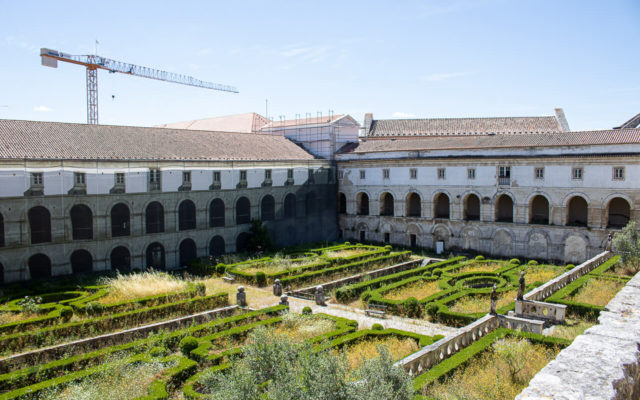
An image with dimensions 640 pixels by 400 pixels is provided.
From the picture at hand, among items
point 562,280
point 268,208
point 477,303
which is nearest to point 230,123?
point 268,208

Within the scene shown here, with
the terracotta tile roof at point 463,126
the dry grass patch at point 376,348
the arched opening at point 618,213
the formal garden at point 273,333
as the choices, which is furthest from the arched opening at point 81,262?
the arched opening at point 618,213

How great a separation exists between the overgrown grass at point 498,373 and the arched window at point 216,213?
25004 millimetres

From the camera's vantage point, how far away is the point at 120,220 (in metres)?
31.1

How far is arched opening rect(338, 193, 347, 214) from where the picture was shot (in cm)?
4844

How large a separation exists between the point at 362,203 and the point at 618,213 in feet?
74.1

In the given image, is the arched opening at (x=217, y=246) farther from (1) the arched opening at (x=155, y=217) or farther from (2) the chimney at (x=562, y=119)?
(2) the chimney at (x=562, y=119)

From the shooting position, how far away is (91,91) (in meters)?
67.8

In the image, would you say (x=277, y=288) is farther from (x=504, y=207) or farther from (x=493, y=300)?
(x=504, y=207)

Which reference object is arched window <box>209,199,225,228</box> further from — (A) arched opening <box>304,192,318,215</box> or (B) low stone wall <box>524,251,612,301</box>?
(B) low stone wall <box>524,251,612,301</box>

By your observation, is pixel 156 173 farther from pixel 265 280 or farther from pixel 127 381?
pixel 127 381

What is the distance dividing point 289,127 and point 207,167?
17.2 metres

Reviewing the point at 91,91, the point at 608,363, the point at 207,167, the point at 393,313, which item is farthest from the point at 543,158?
the point at 91,91

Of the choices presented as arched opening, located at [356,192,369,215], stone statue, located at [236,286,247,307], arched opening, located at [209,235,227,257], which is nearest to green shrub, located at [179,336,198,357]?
stone statue, located at [236,286,247,307]

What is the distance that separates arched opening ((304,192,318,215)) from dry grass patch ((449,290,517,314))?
870 inches
